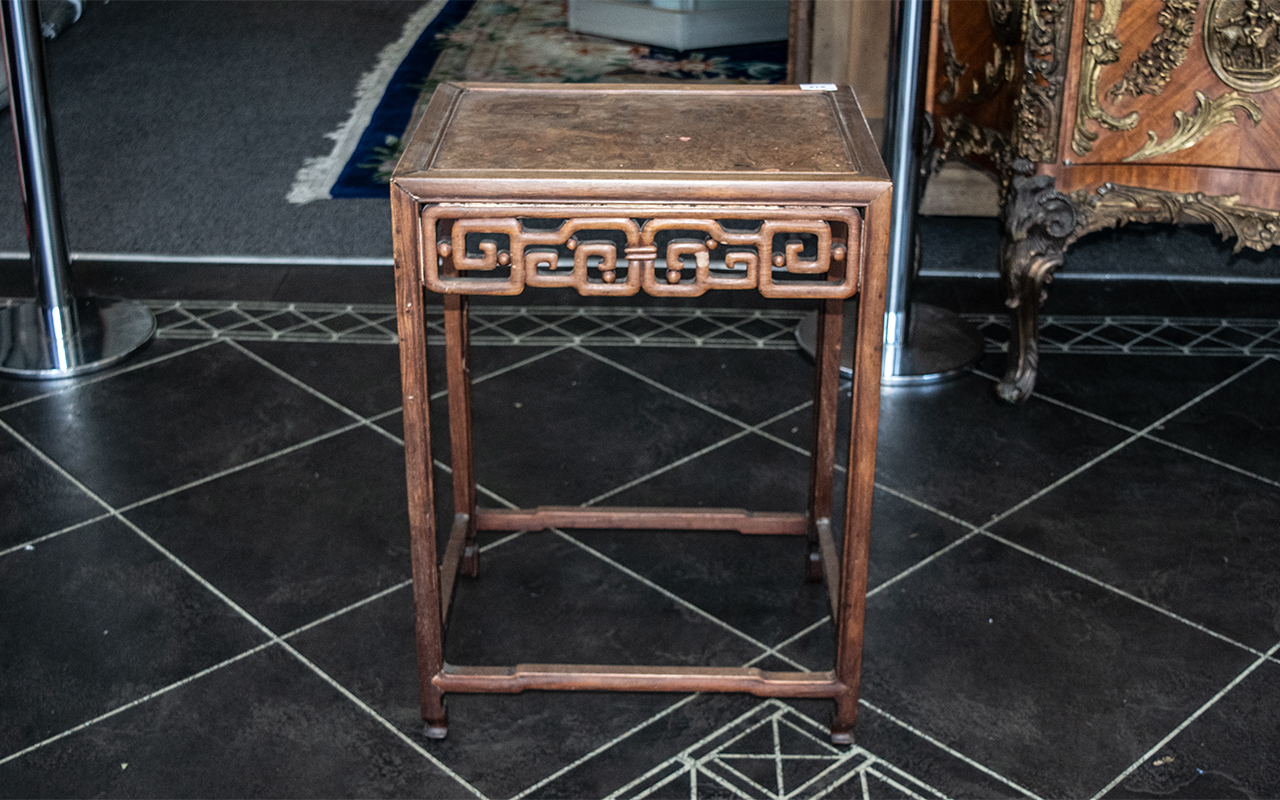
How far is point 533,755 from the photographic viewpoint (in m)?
1.53

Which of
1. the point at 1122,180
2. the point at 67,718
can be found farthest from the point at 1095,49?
the point at 67,718

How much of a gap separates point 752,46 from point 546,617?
3.81 meters

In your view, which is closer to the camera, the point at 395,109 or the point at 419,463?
the point at 419,463

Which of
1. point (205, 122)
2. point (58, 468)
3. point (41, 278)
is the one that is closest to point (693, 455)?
point (58, 468)

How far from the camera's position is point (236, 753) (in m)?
1.53

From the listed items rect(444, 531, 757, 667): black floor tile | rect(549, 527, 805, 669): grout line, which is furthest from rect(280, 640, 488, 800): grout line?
rect(549, 527, 805, 669): grout line

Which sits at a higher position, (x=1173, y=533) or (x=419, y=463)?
(x=419, y=463)

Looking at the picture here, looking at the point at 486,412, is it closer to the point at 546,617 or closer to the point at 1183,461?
the point at 546,617

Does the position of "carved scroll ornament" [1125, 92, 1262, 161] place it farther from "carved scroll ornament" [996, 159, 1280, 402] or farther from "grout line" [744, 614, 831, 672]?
"grout line" [744, 614, 831, 672]

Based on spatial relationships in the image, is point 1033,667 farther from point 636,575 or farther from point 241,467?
point 241,467

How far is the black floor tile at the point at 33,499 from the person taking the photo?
79.0 inches

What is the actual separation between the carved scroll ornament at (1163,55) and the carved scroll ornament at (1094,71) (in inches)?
1.3

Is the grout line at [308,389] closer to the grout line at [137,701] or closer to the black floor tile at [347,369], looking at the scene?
the black floor tile at [347,369]

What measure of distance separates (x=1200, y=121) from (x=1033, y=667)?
104 cm
